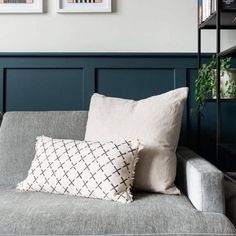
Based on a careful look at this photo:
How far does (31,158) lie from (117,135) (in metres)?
0.45

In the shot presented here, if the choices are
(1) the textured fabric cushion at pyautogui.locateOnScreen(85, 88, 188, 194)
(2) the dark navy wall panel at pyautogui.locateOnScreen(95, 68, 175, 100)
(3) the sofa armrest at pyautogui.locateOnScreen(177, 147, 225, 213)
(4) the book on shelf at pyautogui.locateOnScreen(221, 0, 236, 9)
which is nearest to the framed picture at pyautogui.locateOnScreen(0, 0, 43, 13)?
(2) the dark navy wall panel at pyautogui.locateOnScreen(95, 68, 175, 100)

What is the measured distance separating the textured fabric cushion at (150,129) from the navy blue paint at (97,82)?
434 millimetres

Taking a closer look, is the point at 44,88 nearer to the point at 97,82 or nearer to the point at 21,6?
the point at 97,82

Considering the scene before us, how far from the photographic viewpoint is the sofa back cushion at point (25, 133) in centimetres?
157

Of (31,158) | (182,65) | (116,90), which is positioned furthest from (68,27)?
(31,158)

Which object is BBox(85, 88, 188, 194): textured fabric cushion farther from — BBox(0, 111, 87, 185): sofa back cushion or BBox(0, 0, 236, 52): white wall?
BBox(0, 0, 236, 52): white wall

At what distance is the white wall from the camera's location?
6.63 ft

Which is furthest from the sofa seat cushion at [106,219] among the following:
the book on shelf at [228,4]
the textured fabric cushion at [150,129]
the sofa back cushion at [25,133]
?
the book on shelf at [228,4]

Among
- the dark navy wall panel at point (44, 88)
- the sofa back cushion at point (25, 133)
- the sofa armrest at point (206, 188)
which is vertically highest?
the dark navy wall panel at point (44, 88)

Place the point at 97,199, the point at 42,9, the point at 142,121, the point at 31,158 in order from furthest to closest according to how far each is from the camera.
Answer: the point at 42,9 → the point at 31,158 → the point at 142,121 → the point at 97,199

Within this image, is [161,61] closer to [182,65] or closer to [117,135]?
[182,65]

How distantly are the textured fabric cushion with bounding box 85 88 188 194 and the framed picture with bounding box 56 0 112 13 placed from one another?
0.71m

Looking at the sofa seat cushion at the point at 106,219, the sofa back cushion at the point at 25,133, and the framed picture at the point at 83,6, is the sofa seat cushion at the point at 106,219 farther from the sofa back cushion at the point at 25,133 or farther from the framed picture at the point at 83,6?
the framed picture at the point at 83,6

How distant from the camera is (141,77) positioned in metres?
2.03
